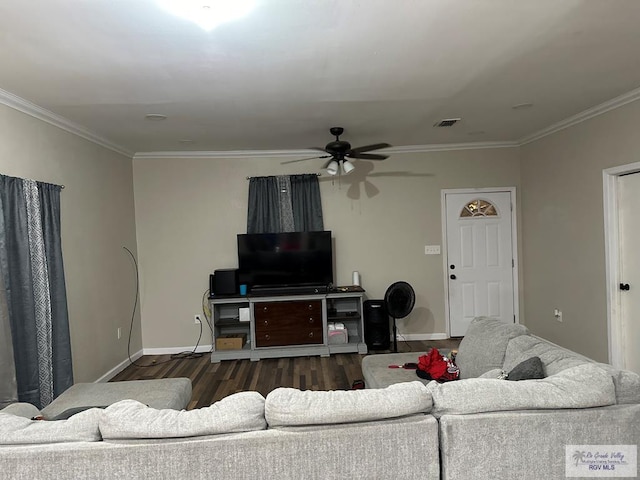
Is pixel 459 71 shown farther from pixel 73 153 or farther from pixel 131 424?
pixel 73 153

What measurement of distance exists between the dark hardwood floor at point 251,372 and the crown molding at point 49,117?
260cm

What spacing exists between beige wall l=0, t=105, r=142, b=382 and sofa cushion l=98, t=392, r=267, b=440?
249 cm

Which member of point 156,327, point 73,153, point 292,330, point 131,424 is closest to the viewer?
point 131,424

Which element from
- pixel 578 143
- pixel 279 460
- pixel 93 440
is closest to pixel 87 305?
pixel 93 440

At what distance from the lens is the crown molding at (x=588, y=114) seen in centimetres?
363

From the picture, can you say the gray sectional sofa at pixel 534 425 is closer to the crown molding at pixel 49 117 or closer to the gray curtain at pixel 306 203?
the crown molding at pixel 49 117

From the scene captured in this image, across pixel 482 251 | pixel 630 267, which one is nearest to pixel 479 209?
pixel 482 251

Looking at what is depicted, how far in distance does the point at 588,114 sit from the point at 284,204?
11.5ft

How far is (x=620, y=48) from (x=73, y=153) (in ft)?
15.0

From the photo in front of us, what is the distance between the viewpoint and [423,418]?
166cm

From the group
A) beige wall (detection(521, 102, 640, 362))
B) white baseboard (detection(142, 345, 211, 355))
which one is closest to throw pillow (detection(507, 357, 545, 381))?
beige wall (detection(521, 102, 640, 362))

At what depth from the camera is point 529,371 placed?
6.76ft

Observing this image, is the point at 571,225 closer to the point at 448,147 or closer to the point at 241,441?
the point at 448,147

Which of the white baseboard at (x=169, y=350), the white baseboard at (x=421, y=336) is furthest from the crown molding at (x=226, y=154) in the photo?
the white baseboard at (x=421, y=336)
